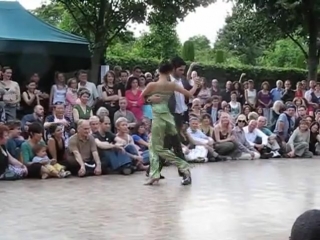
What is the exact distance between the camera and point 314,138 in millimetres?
16906

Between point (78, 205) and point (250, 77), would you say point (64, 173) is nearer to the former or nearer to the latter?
point (78, 205)

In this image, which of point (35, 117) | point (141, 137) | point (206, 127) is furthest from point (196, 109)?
point (35, 117)

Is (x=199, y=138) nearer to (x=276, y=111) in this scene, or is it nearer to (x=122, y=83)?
(x=122, y=83)

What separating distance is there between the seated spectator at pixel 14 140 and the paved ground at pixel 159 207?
2.71 feet

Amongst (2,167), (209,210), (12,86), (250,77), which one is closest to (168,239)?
(209,210)

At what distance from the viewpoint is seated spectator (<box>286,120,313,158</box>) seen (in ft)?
53.5

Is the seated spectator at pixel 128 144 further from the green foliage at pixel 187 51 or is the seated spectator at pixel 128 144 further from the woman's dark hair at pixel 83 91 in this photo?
the green foliage at pixel 187 51

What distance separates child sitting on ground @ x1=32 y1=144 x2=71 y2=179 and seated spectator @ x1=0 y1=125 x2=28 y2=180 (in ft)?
0.99

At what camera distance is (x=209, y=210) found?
8023 mm

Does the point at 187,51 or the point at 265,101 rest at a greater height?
the point at 187,51

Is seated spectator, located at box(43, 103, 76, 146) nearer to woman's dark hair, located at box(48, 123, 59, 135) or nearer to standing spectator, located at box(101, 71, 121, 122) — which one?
woman's dark hair, located at box(48, 123, 59, 135)

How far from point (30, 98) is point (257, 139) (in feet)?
17.4

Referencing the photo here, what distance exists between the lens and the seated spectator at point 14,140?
37.0 feet

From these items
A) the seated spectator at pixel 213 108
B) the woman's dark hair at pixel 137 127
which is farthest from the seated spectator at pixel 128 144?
the seated spectator at pixel 213 108
